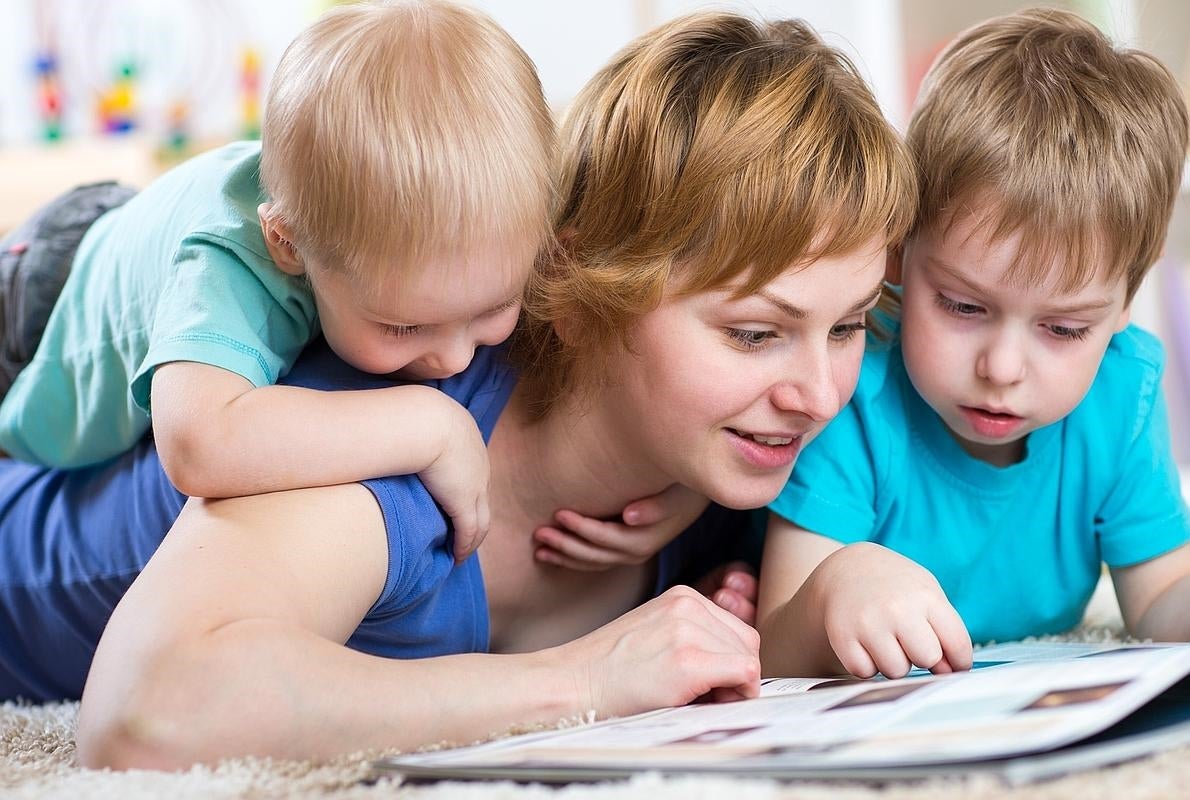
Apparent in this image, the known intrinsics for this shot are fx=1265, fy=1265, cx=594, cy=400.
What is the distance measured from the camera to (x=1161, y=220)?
1071 mm

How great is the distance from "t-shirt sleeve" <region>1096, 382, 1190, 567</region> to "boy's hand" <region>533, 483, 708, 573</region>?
0.38m

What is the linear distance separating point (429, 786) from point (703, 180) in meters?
0.51

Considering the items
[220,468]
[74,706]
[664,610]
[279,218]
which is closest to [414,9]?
[279,218]

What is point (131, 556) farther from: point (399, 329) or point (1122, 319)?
point (1122, 319)

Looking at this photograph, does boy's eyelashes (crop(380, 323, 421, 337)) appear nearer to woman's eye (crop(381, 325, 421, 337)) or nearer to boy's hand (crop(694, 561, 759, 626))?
woman's eye (crop(381, 325, 421, 337))

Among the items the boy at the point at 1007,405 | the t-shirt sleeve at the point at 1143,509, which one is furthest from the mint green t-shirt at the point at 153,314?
the t-shirt sleeve at the point at 1143,509

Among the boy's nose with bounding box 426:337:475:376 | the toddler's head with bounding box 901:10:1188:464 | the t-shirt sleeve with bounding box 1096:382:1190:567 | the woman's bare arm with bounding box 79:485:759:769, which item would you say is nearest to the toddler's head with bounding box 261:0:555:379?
the boy's nose with bounding box 426:337:475:376

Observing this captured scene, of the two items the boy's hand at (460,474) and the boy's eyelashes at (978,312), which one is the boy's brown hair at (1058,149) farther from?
the boy's hand at (460,474)

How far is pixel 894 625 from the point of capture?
842 millimetres

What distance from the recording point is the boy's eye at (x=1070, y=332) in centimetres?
102

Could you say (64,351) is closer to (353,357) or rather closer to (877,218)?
(353,357)

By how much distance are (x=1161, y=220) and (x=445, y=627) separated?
0.69 m

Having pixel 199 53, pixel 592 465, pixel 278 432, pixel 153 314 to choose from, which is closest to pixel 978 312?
pixel 592 465

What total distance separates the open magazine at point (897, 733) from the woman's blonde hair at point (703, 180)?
34 cm
